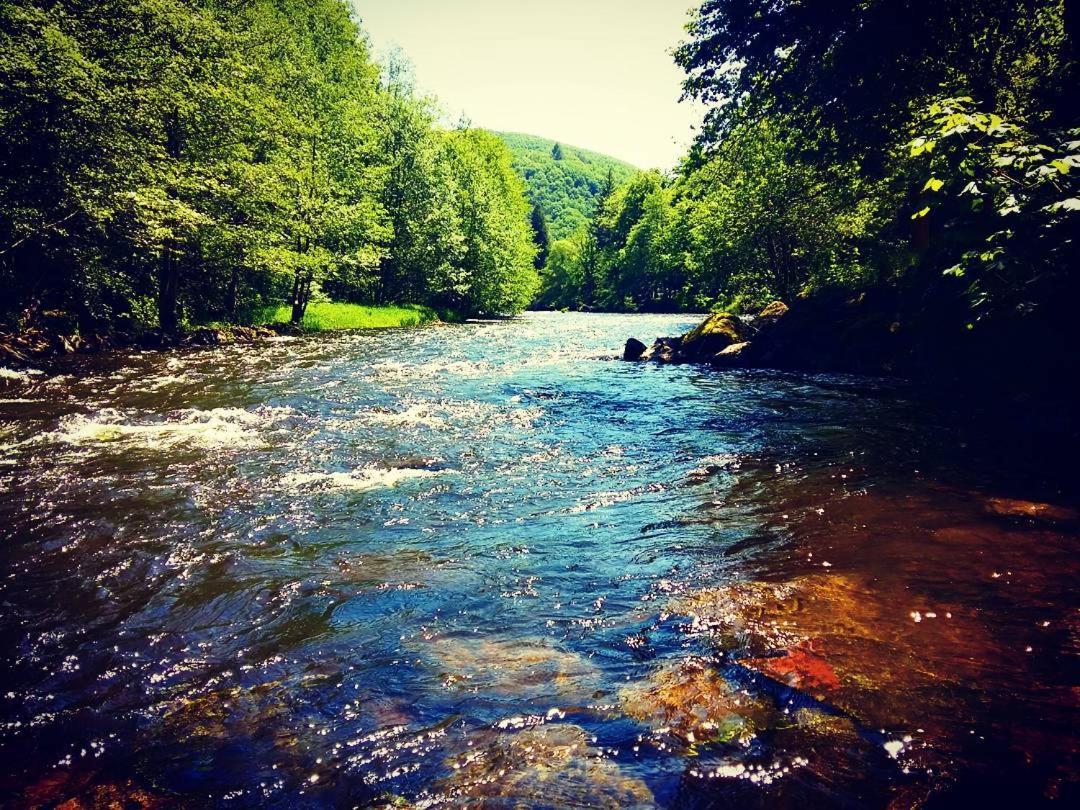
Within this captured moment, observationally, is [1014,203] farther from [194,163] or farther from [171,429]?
[194,163]

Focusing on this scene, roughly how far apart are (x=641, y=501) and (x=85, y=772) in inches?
234

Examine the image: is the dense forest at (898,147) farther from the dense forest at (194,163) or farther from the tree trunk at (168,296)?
the tree trunk at (168,296)

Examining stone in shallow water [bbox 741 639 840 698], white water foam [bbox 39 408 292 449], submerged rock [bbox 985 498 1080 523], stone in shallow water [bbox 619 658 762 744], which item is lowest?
white water foam [bbox 39 408 292 449]

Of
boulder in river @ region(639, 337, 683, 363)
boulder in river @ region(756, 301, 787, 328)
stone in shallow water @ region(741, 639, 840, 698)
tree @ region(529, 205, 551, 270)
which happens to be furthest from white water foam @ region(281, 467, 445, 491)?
tree @ region(529, 205, 551, 270)

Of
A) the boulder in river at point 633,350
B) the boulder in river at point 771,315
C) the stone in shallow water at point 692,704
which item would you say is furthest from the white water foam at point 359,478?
the boulder in river at point 771,315

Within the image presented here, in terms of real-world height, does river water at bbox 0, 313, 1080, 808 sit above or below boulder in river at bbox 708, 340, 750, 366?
below

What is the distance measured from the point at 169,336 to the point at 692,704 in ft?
86.6

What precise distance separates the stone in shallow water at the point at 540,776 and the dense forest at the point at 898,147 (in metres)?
5.54

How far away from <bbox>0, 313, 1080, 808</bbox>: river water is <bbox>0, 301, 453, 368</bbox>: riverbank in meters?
10.9

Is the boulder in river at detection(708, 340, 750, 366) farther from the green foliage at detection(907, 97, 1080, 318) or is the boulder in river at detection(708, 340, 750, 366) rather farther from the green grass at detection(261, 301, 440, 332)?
the green grass at detection(261, 301, 440, 332)

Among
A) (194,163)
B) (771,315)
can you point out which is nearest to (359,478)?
(771,315)

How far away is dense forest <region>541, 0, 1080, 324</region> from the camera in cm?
610

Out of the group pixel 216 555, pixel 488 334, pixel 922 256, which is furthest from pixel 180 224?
pixel 922 256

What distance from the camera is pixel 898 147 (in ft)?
53.7
